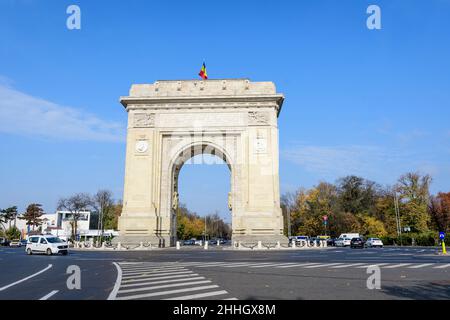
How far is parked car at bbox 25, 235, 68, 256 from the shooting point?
91.7 ft

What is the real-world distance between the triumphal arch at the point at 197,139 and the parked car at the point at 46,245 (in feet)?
32.5

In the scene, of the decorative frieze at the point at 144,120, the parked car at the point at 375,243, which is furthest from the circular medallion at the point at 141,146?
the parked car at the point at 375,243

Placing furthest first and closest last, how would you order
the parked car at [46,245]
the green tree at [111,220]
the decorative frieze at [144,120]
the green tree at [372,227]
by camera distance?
the green tree at [111,220], the green tree at [372,227], the decorative frieze at [144,120], the parked car at [46,245]

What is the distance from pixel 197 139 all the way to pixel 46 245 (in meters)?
18.9

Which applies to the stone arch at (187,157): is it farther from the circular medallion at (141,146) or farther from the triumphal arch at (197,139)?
the circular medallion at (141,146)

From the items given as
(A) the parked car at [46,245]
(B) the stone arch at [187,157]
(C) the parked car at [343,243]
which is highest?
(B) the stone arch at [187,157]

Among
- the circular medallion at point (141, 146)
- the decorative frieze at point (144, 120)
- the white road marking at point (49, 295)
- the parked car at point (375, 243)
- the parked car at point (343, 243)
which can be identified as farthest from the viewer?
the parked car at point (343, 243)

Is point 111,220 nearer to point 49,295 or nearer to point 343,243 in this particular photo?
point 343,243

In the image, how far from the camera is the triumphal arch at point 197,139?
130ft

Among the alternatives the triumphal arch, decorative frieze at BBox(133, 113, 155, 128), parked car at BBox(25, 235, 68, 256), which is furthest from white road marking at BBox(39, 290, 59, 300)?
decorative frieze at BBox(133, 113, 155, 128)

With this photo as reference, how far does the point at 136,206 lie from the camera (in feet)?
129
